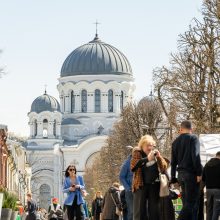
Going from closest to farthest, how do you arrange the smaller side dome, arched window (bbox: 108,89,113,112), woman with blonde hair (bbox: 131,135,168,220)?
woman with blonde hair (bbox: 131,135,168,220), arched window (bbox: 108,89,113,112), the smaller side dome

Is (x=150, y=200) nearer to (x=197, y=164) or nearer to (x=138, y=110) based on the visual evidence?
(x=197, y=164)

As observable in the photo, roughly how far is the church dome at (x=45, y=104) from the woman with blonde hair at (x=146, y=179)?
458 ft

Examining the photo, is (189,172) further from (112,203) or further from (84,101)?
(84,101)

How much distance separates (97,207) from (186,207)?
15.3 m

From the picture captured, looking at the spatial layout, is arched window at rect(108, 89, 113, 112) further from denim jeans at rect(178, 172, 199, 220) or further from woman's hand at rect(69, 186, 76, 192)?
denim jeans at rect(178, 172, 199, 220)

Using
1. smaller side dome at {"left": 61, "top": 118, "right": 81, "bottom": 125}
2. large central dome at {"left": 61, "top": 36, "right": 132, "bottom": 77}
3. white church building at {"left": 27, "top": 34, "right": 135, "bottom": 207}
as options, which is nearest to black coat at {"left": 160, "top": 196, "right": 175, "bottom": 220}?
white church building at {"left": 27, "top": 34, "right": 135, "bottom": 207}

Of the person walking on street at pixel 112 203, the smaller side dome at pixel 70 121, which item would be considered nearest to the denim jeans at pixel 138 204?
the person walking on street at pixel 112 203

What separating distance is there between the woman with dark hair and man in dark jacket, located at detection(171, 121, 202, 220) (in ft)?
12.0

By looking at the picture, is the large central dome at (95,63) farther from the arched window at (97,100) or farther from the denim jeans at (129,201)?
Answer: the denim jeans at (129,201)

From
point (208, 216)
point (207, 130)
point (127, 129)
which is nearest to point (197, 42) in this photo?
point (207, 130)

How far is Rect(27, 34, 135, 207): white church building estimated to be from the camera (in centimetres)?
15850

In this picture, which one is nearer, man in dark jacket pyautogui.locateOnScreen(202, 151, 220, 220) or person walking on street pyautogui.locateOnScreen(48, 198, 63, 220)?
man in dark jacket pyautogui.locateOnScreen(202, 151, 220, 220)

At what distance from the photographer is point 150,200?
1864 cm

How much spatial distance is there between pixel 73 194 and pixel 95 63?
137 meters
